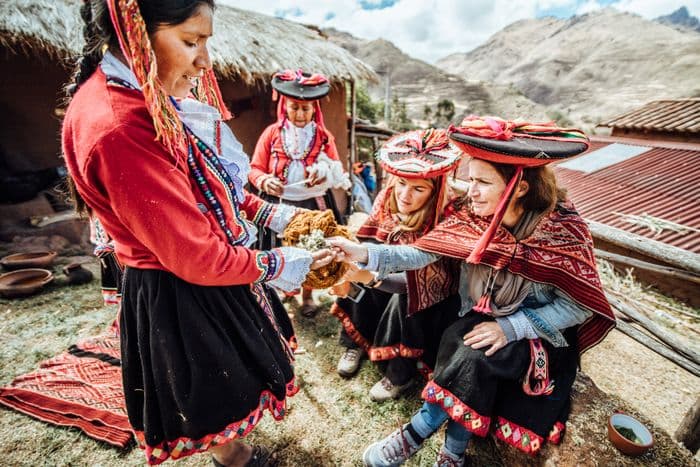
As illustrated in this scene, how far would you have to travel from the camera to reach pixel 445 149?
2.10 m

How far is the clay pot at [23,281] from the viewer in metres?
3.86

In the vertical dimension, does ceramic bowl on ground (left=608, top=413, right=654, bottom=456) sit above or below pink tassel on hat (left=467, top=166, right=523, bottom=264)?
below

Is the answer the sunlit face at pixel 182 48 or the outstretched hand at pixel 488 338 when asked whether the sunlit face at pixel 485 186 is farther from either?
the sunlit face at pixel 182 48

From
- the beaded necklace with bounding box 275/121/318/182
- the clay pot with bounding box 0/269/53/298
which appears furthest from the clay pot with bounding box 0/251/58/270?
the beaded necklace with bounding box 275/121/318/182

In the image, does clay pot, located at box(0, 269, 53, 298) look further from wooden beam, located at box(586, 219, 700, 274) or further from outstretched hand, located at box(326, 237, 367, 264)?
wooden beam, located at box(586, 219, 700, 274)

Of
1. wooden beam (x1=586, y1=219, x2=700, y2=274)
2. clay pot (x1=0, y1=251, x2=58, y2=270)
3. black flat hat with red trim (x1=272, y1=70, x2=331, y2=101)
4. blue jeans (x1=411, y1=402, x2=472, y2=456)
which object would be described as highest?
black flat hat with red trim (x1=272, y1=70, x2=331, y2=101)

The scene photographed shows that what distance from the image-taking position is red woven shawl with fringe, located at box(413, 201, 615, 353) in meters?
1.70

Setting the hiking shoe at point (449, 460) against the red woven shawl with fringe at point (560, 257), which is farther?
the hiking shoe at point (449, 460)

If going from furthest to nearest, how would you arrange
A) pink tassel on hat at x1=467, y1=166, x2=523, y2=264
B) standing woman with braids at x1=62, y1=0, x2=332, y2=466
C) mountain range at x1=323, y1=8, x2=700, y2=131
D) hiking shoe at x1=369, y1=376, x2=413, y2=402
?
mountain range at x1=323, y1=8, x2=700, y2=131 → hiking shoe at x1=369, y1=376, x2=413, y2=402 → pink tassel on hat at x1=467, y1=166, x2=523, y2=264 → standing woman with braids at x1=62, y1=0, x2=332, y2=466

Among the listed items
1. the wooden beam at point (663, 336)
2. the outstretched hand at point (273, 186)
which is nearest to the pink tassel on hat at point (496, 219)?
Result: the wooden beam at point (663, 336)

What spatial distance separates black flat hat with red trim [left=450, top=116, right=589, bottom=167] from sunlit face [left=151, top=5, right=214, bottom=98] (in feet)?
3.78

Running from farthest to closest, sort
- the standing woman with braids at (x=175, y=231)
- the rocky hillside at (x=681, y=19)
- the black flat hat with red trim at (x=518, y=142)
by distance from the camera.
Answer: the rocky hillside at (x=681, y=19), the black flat hat with red trim at (x=518, y=142), the standing woman with braids at (x=175, y=231)

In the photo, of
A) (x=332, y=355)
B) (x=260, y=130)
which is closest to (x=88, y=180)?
(x=332, y=355)

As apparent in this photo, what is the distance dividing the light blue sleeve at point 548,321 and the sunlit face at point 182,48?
181 cm
